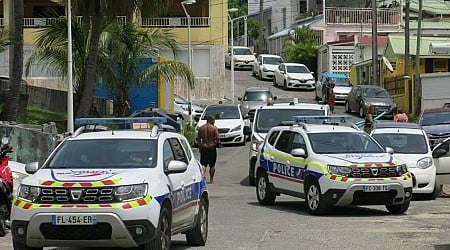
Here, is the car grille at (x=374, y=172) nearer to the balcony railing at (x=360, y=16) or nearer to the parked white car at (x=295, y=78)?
the parked white car at (x=295, y=78)

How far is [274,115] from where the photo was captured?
2541 centimetres

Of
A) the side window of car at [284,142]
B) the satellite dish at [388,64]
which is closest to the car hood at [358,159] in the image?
the side window of car at [284,142]

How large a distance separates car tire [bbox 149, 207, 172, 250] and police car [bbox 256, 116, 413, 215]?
5875 mm

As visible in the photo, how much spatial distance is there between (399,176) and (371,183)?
2.14 ft

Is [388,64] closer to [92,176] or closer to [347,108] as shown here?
[347,108]

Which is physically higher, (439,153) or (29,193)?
(29,193)

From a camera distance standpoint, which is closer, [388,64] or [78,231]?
[78,231]

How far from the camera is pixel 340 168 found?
16.7 meters

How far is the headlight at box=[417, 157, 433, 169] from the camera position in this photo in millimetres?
20641

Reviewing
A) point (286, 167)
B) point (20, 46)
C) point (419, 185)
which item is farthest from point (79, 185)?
point (20, 46)

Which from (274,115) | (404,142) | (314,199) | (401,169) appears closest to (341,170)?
(314,199)

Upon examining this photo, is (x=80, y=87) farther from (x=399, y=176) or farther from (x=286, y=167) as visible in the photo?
(x=399, y=176)

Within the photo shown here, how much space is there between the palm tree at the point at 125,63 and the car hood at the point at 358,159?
17.4m

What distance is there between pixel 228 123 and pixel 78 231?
25060mm
